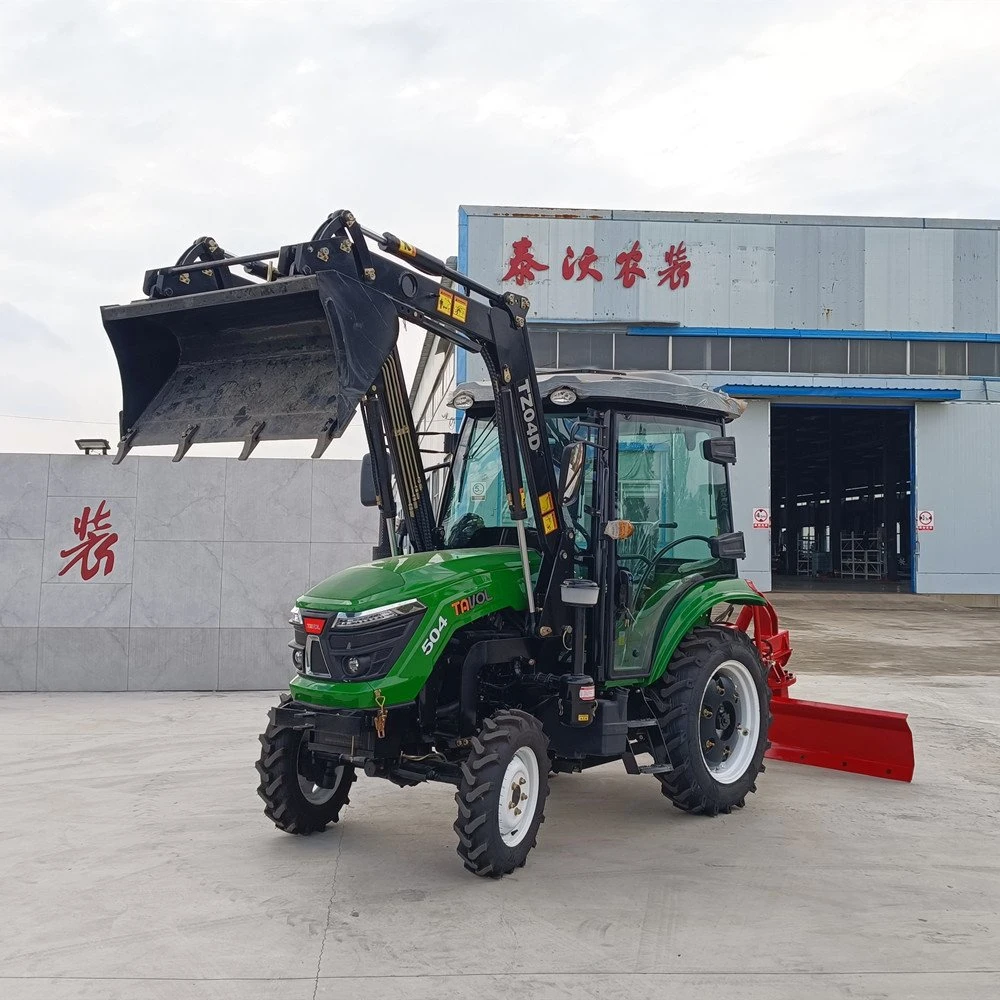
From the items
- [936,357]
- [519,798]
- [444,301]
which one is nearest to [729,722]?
[519,798]

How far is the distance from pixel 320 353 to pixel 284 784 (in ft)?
7.21

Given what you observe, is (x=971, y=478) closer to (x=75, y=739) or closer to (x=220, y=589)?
(x=220, y=589)

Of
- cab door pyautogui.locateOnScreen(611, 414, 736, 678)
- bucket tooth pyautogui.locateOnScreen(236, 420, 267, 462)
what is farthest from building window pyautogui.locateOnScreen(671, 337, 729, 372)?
bucket tooth pyautogui.locateOnScreen(236, 420, 267, 462)

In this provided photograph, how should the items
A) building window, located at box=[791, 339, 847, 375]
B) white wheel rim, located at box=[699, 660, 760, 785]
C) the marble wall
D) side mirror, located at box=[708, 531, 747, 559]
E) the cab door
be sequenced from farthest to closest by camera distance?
building window, located at box=[791, 339, 847, 375] → the marble wall → side mirror, located at box=[708, 531, 747, 559] → white wheel rim, located at box=[699, 660, 760, 785] → the cab door

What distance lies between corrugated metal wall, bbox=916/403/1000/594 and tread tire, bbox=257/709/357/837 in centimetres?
2160

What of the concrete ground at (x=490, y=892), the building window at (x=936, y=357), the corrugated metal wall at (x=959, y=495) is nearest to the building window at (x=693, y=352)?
the building window at (x=936, y=357)

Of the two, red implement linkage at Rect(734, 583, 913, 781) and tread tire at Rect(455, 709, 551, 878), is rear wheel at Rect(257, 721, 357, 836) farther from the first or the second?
red implement linkage at Rect(734, 583, 913, 781)

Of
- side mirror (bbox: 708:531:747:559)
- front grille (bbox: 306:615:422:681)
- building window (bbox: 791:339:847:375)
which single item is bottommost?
front grille (bbox: 306:615:422:681)

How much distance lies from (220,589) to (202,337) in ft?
17.9

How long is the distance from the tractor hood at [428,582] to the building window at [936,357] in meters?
21.2

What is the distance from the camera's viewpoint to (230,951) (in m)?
4.04

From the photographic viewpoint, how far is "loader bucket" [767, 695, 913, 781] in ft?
23.1

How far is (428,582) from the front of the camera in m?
5.06

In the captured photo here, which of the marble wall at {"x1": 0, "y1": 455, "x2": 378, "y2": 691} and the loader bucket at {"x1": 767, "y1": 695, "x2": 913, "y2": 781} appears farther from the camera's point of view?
the marble wall at {"x1": 0, "y1": 455, "x2": 378, "y2": 691}
